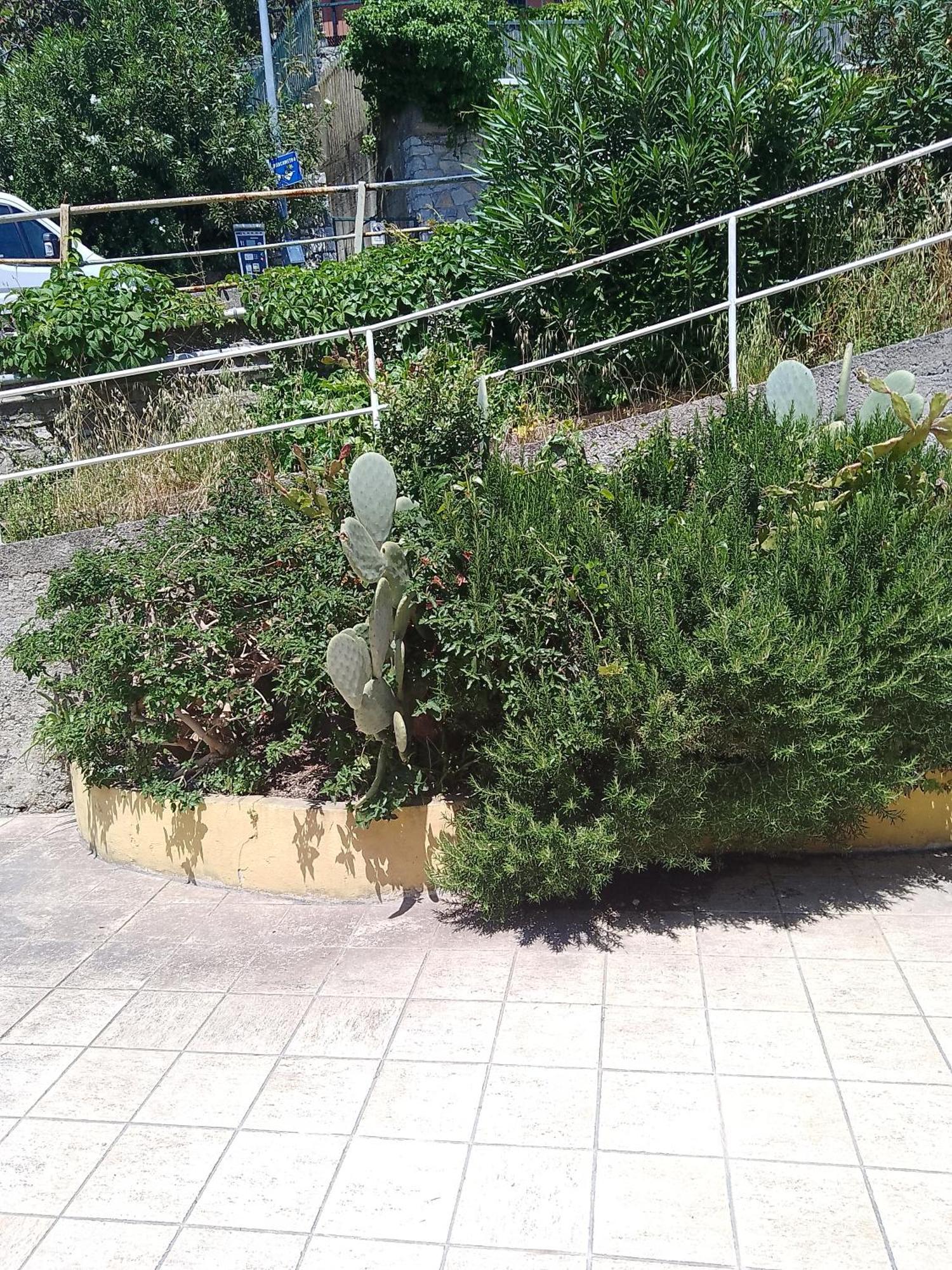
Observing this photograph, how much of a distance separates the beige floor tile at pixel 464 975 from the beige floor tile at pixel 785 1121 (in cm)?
94

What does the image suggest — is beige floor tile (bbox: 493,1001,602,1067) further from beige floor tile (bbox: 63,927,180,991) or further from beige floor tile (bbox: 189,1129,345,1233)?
beige floor tile (bbox: 63,927,180,991)

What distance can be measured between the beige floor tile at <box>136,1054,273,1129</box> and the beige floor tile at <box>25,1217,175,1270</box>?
409 mm

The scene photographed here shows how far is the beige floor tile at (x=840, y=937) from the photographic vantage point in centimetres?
383

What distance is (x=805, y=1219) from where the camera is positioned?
8.72ft

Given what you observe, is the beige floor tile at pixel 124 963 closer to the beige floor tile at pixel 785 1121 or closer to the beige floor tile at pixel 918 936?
the beige floor tile at pixel 785 1121

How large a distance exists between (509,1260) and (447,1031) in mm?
1001

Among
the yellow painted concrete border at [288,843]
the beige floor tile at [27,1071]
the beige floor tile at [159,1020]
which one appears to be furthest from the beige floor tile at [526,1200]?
the yellow painted concrete border at [288,843]

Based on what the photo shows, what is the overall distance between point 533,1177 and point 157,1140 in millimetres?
1150

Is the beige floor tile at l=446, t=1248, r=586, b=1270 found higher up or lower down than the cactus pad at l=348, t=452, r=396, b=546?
lower down

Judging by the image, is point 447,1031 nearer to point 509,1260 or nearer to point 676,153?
point 509,1260

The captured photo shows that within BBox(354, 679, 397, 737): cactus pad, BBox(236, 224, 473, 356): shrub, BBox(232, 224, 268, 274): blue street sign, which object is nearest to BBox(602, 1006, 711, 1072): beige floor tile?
BBox(354, 679, 397, 737): cactus pad

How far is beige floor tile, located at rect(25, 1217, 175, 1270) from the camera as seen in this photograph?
2.71m

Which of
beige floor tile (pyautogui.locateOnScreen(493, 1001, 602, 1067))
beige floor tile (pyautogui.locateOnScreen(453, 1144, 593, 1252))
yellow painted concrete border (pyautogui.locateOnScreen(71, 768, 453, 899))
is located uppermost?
yellow painted concrete border (pyautogui.locateOnScreen(71, 768, 453, 899))

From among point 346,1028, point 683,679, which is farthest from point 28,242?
point 346,1028
